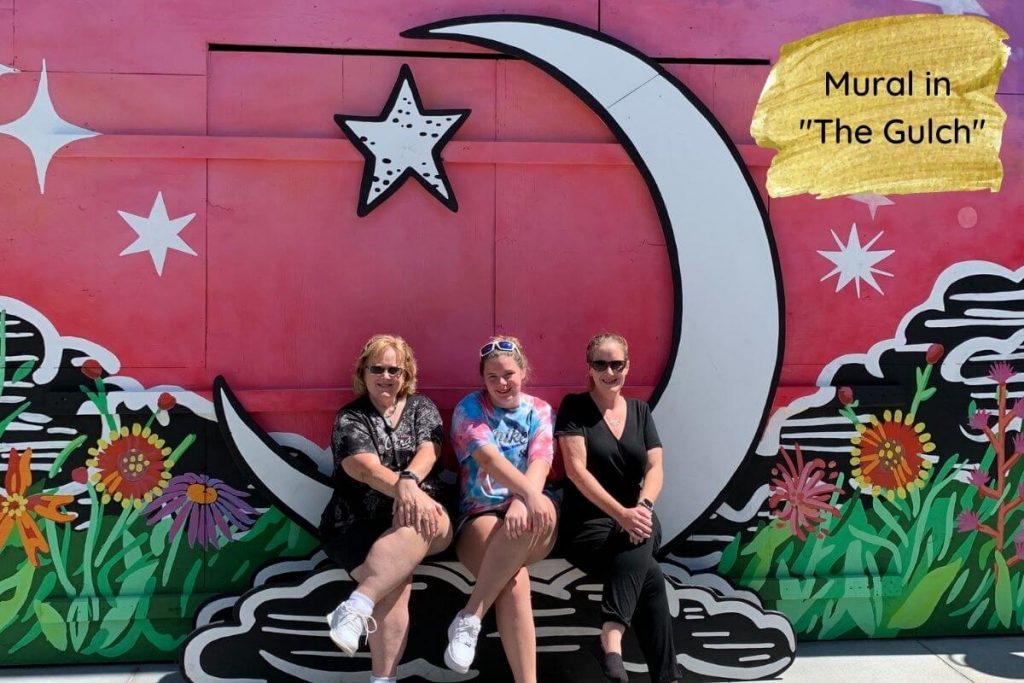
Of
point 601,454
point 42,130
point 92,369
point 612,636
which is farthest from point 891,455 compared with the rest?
point 42,130

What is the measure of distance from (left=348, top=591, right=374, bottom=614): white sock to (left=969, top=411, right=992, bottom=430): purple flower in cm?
273

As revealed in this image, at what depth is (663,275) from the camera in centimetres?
366

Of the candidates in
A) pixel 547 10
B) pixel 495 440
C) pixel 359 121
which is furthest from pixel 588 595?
pixel 547 10

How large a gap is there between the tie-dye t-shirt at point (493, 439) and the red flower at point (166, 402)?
1161mm

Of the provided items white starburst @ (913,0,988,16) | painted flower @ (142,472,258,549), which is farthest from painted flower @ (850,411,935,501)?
painted flower @ (142,472,258,549)

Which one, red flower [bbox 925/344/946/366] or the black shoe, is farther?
red flower [bbox 925/344/946/366]

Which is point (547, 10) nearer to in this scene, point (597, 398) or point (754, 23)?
point (754, 23)

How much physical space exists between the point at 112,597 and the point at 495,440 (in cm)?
171

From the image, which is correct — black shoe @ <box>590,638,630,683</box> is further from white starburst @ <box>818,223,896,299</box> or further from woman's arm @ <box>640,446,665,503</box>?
white starburst @ <box>818,223,896,299</box>

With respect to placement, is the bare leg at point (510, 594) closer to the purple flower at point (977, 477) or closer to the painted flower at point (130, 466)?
the painted flower at point (130, 466)

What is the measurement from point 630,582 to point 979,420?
1.87m

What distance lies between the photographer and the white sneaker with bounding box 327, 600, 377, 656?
9.21 feet

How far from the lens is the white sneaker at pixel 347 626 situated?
2.81m

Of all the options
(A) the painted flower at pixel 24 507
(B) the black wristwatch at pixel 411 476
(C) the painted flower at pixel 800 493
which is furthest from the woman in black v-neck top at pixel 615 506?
(A) the painted flower at pixel 24 507
